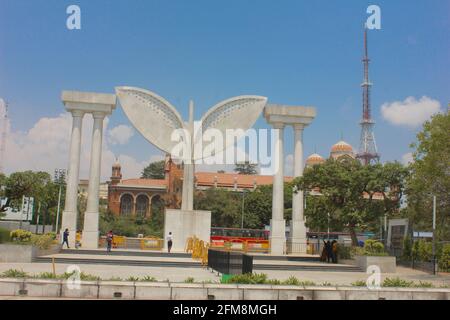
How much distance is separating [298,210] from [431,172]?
1233 cm

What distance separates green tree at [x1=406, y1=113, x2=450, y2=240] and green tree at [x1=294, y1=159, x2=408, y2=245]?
94 centimetres

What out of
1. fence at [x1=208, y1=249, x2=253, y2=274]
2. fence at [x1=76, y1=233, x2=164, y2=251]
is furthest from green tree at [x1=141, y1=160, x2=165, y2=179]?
fence at [x1=208, y1=249, x2=253, y2=274]

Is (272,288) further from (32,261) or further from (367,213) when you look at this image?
(367,213)

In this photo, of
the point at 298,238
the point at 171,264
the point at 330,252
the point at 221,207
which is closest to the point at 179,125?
the point at 298,238

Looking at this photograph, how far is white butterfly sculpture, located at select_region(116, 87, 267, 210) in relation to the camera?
34.9m

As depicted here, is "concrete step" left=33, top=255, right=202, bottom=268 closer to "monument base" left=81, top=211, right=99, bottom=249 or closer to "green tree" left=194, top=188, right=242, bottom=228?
"monument base" left=81, top=211, right=99, bottom=249

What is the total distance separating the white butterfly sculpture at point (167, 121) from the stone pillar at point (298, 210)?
4.59 metres

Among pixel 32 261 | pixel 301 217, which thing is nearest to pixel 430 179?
pixel 301 217

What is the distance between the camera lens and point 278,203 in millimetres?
36875

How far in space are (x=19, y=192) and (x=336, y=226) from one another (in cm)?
2036

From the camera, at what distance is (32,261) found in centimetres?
2373

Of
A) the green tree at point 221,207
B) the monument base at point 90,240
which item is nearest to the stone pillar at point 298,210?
the monument base at point 90,240

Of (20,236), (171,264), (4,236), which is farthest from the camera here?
(4,236)

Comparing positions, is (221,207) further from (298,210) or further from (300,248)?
(300,248)
